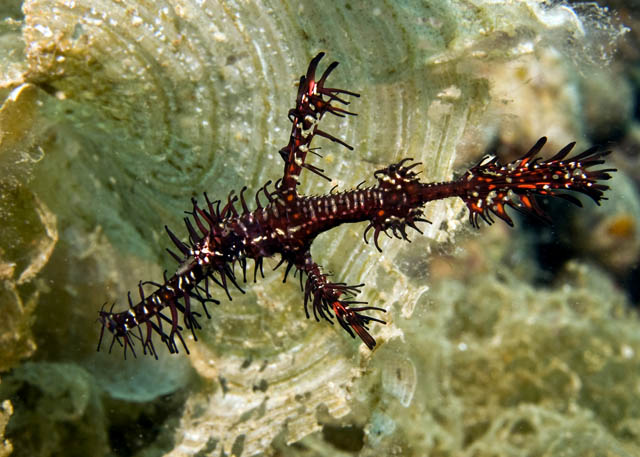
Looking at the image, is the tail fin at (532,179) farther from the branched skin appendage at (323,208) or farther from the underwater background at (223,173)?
the underwater background at (223,173)

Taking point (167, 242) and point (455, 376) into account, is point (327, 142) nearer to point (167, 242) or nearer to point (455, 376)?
point (167, 242)

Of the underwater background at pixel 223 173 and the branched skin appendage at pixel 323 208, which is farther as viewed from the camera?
the underwater background at pixel 223 173

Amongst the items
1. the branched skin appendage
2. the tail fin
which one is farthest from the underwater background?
the tail fin

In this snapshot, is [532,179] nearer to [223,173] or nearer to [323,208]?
[323,208]

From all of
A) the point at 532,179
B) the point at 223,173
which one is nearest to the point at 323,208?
the point at 223,173

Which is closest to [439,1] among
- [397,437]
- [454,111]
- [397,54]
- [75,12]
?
[397,54]

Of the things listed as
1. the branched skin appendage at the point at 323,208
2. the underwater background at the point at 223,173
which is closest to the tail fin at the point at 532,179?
the branched skin appendage at the point at 323,208

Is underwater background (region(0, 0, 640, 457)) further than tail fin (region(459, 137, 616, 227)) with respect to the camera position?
Yes

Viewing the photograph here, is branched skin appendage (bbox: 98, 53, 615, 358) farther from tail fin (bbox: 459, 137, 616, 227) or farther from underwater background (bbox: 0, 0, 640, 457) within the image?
underwater background (bbox: 0, 0, 640, 457)
